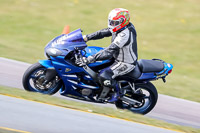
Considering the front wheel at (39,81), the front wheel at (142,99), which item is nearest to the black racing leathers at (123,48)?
the front wheel at (142,99)

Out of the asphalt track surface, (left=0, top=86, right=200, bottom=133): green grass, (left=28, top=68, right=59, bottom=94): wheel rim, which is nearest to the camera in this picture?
(left=0, top=86, right=200, bottom=133): green grass

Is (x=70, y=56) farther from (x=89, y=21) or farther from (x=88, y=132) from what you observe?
(x=89, y=21)

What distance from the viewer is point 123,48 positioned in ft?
22.6

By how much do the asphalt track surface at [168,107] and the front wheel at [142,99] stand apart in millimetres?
207

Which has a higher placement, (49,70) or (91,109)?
(49,70)

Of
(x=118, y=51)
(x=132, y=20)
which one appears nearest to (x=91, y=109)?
(x=118, y=51)

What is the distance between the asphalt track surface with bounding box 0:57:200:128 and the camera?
7.65 m

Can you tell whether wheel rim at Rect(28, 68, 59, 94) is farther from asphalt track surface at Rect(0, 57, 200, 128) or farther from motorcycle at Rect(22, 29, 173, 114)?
asphalt track surface at Rect(0, 57, 200, 128)

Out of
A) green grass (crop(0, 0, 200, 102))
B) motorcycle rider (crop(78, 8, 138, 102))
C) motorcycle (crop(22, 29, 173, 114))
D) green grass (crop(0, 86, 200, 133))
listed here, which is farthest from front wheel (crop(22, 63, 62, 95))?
green grass (crop(0, 0, 200, 102))

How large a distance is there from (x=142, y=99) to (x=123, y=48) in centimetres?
131

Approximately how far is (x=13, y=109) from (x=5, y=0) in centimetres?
1404

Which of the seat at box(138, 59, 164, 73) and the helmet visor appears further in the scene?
the seat at box(138, 59, 164, 73)

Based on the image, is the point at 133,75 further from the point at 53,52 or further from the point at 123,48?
the point at 53,52

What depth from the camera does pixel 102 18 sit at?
17.7 metres
